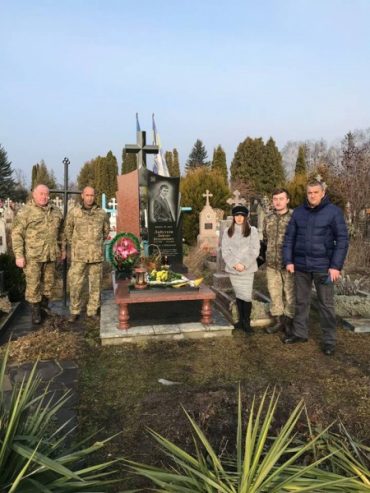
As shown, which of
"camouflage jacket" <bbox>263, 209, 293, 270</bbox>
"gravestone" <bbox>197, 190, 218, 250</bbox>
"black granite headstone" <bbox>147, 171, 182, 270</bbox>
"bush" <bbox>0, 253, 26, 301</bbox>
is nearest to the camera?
"camouflage jacket" <bbox>263, 209, 293, 270</bbox>

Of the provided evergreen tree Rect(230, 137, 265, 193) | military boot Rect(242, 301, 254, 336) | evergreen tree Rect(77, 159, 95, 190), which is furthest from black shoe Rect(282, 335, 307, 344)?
evergreen tree Rect(77, 159, 95, 190)

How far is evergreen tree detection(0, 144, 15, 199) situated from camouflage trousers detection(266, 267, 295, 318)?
124ft

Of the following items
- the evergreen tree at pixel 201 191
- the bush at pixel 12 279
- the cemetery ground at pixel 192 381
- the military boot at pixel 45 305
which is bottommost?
the cemetery ground at pixel 192 381

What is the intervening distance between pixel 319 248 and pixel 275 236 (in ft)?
2.64

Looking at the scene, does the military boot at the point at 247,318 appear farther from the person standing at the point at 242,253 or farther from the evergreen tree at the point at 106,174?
the evergreen tree at the point at 106,174

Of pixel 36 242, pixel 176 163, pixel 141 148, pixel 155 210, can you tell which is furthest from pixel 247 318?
pixel 176 163

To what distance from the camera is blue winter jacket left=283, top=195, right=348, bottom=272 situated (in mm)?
4152

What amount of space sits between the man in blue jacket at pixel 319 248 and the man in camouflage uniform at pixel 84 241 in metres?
2.56

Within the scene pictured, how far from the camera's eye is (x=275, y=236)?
502cm

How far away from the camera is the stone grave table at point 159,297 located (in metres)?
4.84

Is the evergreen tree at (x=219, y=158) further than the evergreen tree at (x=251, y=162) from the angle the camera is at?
Yes

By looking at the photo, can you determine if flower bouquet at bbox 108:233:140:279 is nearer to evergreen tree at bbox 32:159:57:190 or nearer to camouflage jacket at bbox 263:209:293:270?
camouflage jacket at bbox 263:209:293:270

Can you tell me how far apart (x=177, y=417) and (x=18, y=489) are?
59.2 inches

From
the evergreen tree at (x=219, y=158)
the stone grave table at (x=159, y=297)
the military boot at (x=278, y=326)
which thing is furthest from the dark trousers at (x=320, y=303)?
the evergreen tree at (x=219, y=158)
